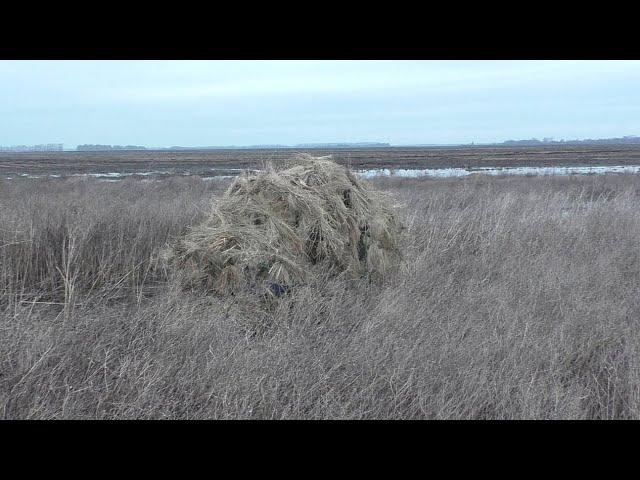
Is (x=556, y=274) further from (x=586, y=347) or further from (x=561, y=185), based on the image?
(x=561, y=185)

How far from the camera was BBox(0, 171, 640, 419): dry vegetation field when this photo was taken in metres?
3.46

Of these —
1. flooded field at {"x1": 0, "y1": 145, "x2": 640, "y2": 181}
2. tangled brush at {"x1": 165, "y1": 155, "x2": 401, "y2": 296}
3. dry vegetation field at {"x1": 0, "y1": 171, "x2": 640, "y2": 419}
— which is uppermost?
flooded field at {"x1": 0, "y1": 145, "x2": 640, "y2": 181}

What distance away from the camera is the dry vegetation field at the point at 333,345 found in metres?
→ 3.46

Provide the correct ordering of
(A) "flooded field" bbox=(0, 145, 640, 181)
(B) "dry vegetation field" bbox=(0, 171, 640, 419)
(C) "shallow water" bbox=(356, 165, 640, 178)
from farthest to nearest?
(A) "flooded field" bbox=(0, 145, 640, 181) → (C) "shallow water" bbox=(356, 165, 640, 178) → (B) "dry vegetation field" bbox=(0, 171, 640, 419)

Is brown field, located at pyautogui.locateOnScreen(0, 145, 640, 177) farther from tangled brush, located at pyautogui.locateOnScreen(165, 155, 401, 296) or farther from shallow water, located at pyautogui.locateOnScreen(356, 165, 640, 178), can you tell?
tangled brush, located at pyautogui.locateOnScreen(165, 155, 401, 296)

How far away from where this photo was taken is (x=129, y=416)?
3277 millimetres

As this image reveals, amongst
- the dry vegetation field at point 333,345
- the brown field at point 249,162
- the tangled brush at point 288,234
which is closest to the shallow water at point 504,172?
the brown field at point 249,162

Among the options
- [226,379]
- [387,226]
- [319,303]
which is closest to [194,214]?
[387,226]

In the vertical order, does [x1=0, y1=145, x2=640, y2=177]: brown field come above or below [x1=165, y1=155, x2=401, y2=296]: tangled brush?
above

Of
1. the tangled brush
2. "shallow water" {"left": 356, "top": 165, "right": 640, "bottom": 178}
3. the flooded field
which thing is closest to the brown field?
the flooded field

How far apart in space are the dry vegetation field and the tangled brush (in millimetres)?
300

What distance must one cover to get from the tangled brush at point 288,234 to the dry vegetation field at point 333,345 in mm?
300

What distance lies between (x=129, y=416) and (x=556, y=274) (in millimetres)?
5329

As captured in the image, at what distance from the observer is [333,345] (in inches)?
165
